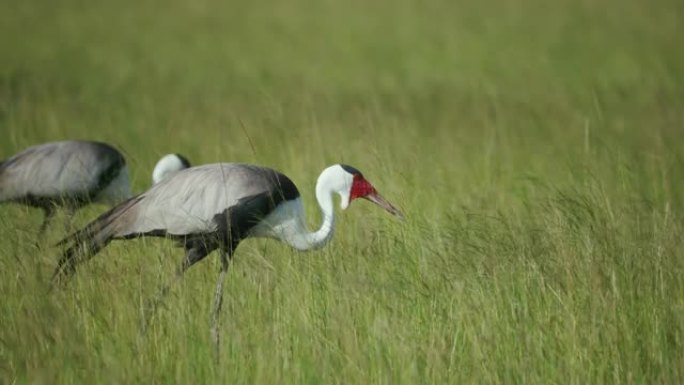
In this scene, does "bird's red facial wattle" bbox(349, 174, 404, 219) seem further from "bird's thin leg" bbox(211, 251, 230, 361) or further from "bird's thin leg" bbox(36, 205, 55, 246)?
"bird's thin leg" bbox(36, 205, 55, 246)

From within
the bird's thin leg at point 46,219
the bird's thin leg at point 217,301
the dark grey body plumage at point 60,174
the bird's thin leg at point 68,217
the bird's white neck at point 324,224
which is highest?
the dark grey body plumage at point 60,174

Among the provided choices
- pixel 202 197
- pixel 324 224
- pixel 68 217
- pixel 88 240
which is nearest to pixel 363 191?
pixel 324 224

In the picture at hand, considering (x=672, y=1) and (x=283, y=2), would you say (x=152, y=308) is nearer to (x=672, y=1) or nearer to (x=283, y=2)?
(x=672, y=1)

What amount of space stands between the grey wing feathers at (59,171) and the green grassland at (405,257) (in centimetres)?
20

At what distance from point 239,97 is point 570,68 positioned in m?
5.75

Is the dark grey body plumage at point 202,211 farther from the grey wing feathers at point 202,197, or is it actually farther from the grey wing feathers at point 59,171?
the grey wing feathers at point 59,171

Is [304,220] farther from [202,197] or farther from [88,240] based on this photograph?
[88,240]

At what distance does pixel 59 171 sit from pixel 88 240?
6.05 ft

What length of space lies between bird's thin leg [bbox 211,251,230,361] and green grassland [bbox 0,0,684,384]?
54 mm

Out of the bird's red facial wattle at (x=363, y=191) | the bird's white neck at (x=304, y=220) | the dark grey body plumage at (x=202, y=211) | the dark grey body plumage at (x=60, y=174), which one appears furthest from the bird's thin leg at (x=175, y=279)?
the dark grey body plumage at (x=60, y=174)

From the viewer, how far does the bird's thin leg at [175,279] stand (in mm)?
5020

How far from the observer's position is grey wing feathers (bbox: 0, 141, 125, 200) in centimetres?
753

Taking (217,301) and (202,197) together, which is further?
(202,197)

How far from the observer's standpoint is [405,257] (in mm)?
5809
